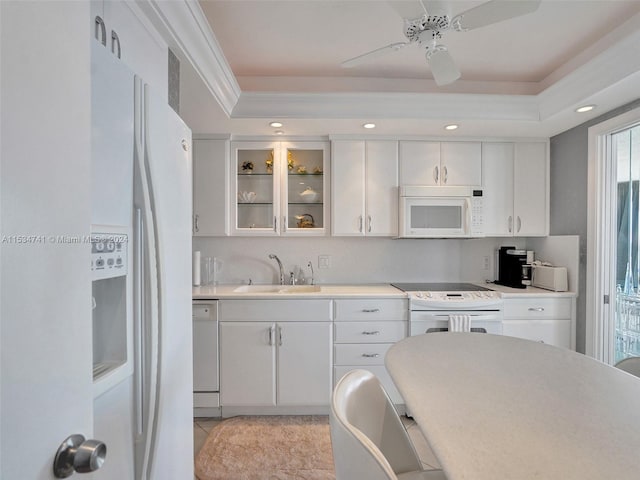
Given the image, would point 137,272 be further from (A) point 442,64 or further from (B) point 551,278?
(B) point 551,278

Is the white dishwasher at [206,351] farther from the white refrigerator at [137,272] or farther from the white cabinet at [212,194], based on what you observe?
the white refrigerator at [137,272]

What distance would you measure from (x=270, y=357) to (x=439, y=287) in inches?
60.1

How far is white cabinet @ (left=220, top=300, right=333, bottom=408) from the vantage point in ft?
8.19

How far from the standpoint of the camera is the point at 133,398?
90 centimetres

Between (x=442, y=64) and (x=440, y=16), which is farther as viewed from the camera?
(x=442, y=64)

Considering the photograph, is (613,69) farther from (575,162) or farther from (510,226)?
(510,226)

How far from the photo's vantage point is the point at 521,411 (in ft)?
2.83

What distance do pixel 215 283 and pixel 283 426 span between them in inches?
52.7

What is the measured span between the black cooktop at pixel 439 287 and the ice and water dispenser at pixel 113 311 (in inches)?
86.2

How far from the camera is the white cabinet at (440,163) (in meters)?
2.85

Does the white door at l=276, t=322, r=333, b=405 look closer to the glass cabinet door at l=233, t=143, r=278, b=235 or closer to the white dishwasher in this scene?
the white dishwasher

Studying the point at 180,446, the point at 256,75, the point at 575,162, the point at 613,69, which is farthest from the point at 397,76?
the point at 180,446

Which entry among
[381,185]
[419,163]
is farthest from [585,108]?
[381,185]

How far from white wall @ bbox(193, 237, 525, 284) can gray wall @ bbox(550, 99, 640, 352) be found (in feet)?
1.71
